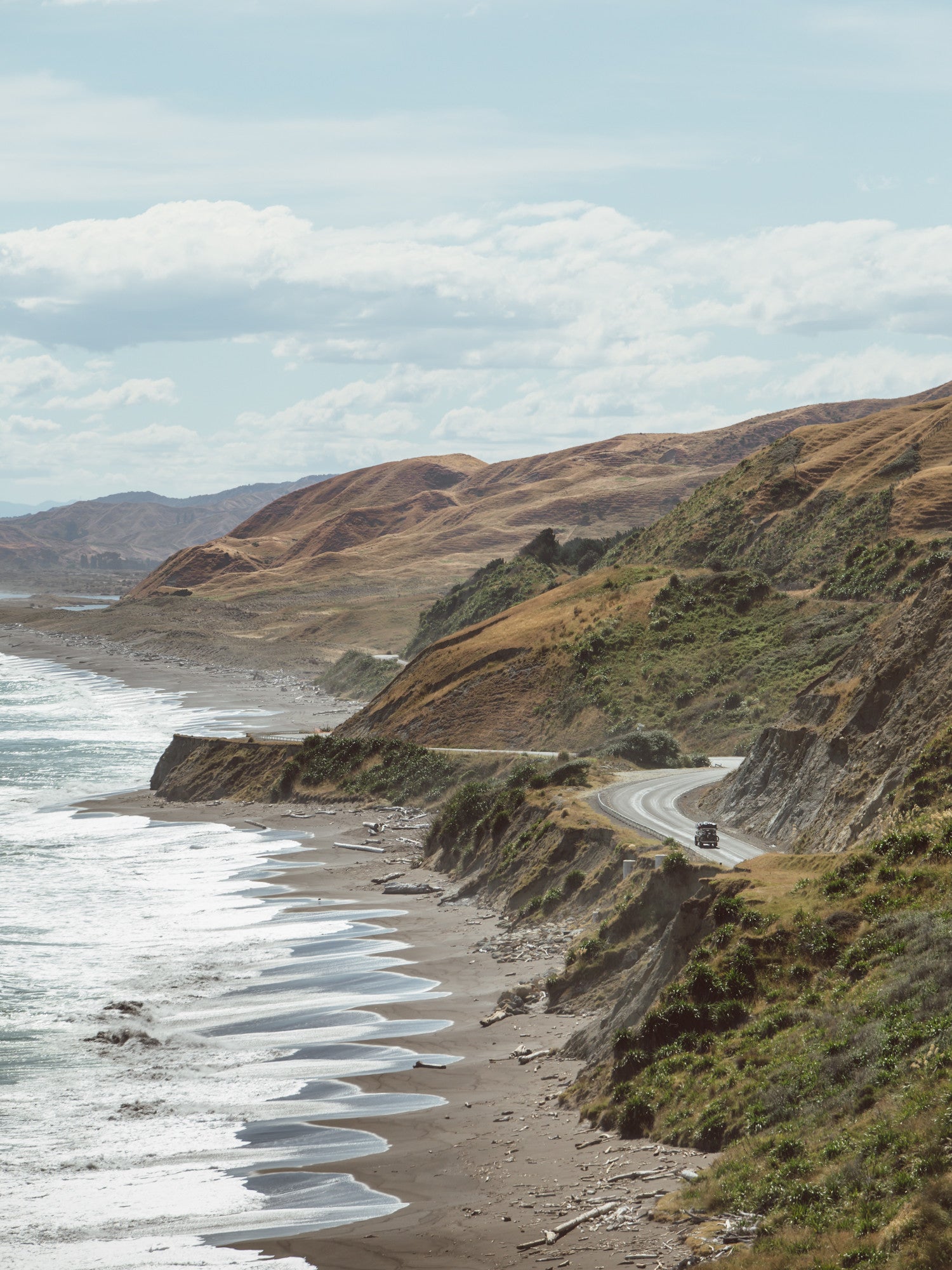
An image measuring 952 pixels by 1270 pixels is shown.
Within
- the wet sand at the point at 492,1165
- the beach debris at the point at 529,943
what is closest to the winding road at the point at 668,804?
the beach debris at the point at 529,943

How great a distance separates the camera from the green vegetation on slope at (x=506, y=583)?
11294 centimetres

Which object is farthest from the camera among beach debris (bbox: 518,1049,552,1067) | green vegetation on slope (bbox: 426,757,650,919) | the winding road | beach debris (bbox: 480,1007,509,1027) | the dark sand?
the dark sand

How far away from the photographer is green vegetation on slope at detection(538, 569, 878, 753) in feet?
202

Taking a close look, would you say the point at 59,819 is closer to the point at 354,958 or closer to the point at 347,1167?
the point at 354,958

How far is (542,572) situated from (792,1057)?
98570 millimetres

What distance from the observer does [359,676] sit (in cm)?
11919

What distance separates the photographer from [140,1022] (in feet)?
97.8

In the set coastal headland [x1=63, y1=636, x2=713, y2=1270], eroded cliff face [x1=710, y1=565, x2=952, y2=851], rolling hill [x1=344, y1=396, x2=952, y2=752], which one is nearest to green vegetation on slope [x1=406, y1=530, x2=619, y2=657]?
rolling hill [x1=344, y1=396, x2=952, y2=752]

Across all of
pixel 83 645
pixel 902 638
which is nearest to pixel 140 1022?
pixel 902 638

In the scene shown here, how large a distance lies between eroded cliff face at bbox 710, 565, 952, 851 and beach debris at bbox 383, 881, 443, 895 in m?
9.83

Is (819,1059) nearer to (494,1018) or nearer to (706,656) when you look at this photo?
(494,1018)

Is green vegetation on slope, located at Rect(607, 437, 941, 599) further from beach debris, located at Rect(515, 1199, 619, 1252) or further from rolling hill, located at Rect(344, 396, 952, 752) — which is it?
beach debris, located at Rect(515, 1199, 619, 1252)

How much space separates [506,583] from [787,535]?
33.3 m

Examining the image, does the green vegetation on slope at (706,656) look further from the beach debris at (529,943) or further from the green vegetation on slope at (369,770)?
the beach debris at (529,943)
